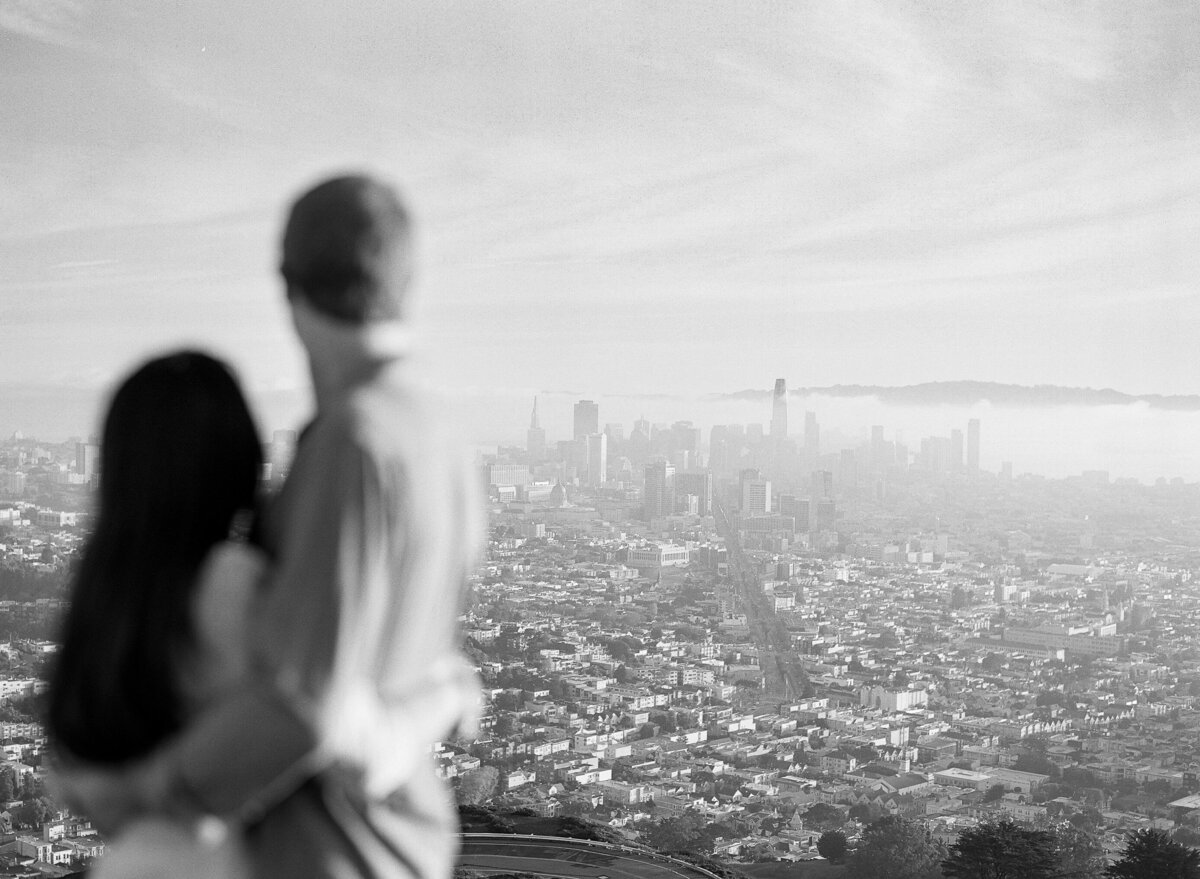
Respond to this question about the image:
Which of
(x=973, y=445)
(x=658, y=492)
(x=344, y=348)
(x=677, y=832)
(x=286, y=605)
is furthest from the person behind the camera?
(x=973, y=445)

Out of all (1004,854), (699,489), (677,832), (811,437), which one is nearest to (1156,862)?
(1004,854)

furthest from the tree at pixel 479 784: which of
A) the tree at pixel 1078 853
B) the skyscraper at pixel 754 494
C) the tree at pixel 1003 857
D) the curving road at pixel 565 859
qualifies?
the skyscraper at pixel 754 494

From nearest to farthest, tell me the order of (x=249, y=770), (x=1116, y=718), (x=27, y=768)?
(x=249, y=770) → (x=27, y=768) → (x=1116, y=718)

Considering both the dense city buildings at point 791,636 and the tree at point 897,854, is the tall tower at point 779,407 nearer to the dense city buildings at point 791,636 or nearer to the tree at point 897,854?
the dense city buildings at point 791,636

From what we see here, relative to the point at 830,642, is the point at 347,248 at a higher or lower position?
higher

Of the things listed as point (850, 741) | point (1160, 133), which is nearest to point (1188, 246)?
point (1160, 133)

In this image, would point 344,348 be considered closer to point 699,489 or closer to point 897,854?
point 897,854

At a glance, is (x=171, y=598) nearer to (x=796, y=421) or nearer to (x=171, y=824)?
(x=171, y=824)
